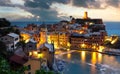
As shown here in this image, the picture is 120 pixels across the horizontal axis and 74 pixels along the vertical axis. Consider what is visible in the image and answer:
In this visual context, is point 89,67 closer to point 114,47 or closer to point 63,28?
point 114,47

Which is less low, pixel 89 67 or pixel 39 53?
pixel 39 53

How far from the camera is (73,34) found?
2420cm

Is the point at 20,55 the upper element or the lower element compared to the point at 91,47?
upper

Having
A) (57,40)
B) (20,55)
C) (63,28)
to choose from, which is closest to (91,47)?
(57,40)

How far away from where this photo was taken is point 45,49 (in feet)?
38.3

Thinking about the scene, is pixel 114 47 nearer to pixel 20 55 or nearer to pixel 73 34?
pixel 73 34

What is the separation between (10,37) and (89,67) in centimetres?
379

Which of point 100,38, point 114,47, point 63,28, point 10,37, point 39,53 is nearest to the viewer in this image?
point 39,53

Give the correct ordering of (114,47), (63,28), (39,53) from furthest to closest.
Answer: (63,28), (114,47), (39,53)

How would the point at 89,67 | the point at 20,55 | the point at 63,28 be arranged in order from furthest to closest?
the point at 63,28 → the point at 89,67 → the point at 20,55

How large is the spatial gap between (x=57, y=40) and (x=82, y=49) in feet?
9.40

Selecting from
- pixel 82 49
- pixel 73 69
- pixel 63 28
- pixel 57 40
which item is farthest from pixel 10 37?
pixel 63 28

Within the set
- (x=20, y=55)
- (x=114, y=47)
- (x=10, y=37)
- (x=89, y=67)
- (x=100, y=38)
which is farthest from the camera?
(x=100, y=38)

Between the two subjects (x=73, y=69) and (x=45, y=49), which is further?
(x=73, y=69)
